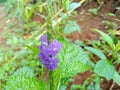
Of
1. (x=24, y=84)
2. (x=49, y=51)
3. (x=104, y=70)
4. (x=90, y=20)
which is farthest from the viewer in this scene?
(x=90, y=20)

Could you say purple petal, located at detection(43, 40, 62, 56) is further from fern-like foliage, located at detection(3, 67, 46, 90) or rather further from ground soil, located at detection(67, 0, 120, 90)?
ground soil, located at detection(67, 0, 120, 90)

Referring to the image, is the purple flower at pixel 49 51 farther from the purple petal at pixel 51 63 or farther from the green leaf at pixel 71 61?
the green leaf at pixel 71 61

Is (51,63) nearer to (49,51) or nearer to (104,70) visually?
(49,51)

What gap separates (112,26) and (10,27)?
91 centimetres

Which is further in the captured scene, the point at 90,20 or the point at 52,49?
the point at 90,20

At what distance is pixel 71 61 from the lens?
3.35 ft

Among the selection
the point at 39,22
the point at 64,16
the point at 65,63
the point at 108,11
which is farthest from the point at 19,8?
the point at 65,63

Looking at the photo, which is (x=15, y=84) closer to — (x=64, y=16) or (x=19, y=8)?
(x=19, y=8)

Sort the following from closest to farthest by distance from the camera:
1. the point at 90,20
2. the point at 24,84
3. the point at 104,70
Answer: the point at 24,84 → the point at 104,70 → the point at 90,20

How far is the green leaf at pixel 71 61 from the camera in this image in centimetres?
99

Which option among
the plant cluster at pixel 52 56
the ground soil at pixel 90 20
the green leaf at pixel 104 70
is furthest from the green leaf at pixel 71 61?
the ground soil at pixel 90 20

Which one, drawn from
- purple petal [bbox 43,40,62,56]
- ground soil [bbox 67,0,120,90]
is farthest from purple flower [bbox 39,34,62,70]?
ground soil [bbox 67,0,120,90]

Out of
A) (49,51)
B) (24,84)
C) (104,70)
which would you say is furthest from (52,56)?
(104,70)

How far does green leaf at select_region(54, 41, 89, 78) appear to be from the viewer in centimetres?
99
